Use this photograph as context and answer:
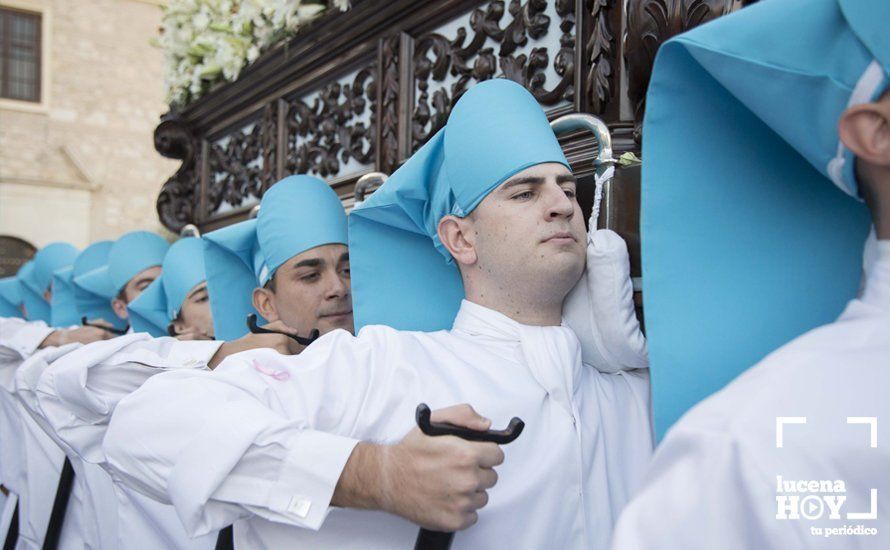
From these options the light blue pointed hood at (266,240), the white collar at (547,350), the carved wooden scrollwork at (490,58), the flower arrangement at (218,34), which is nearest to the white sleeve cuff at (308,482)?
the white collar at (547,350)

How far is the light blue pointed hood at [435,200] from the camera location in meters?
1.70

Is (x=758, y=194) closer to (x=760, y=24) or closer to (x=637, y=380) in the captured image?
(x=760, y=24)

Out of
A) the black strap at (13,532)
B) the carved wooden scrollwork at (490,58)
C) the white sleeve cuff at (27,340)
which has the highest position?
the carved wooden scrollwork at (490,58)

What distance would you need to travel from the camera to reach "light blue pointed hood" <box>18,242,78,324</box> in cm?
547

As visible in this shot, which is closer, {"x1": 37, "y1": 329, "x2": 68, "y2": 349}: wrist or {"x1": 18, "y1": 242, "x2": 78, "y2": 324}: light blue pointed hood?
{"x1": 37, "y1": 329, "x2": 68, "y2": 349}: wrist

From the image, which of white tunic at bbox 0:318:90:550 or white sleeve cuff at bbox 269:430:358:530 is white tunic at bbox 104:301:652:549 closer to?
white sleeve cuff at bbox 269:430:358:530

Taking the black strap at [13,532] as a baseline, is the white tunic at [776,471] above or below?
above

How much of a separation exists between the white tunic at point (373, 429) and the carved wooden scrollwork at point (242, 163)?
2096 millimetres

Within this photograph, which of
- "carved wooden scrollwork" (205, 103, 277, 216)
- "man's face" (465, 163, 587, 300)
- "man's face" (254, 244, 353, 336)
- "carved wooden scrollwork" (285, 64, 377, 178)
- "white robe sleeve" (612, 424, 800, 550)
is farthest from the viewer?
"carved wooden scrollwork" (205, 103, 277, 216)

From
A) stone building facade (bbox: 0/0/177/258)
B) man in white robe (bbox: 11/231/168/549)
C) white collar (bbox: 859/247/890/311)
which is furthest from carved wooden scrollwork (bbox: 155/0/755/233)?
stone building facade (bbox: 0/0/177/258)

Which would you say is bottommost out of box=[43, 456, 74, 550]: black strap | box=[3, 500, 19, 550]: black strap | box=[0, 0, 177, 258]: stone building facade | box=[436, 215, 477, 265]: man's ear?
box=[3, 500, 19, 550]: black strap

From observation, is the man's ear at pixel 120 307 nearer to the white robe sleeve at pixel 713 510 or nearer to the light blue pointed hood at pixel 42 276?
the light blue pointed hood at pixel 42 276

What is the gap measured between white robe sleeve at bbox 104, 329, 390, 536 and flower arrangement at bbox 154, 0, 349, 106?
1.81 m

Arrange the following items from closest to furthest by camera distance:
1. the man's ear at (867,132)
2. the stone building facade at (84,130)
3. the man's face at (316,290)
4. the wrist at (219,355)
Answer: the man's ear at (867,132), the wrist at (219,355), the man's face at (316,290), the stone building facade at (84,130)
